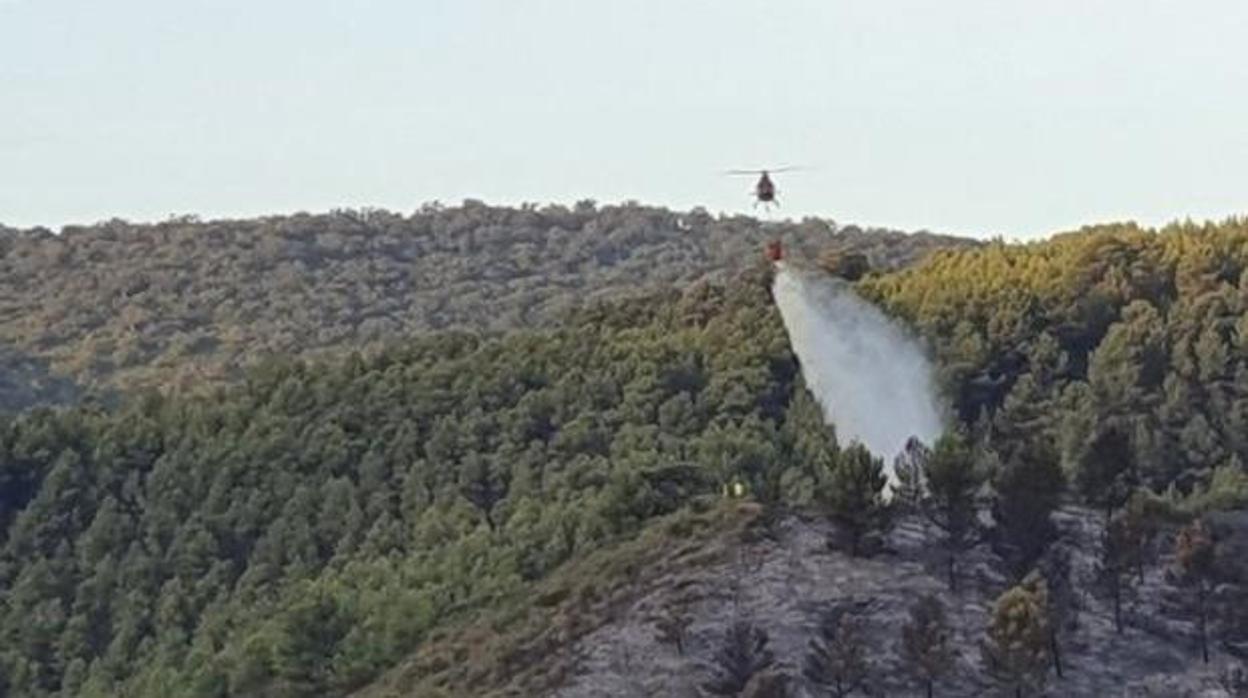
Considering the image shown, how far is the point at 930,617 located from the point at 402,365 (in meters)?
49.0

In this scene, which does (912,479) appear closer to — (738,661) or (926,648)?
(926,648)

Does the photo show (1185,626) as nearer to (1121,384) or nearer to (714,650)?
(714,650)

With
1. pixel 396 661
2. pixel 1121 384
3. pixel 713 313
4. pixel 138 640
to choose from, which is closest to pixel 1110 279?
pixel 1121 384

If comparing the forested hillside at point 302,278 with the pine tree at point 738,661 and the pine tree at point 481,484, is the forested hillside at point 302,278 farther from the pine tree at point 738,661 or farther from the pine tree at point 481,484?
the pine tree at point 738,661

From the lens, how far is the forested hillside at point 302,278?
160m

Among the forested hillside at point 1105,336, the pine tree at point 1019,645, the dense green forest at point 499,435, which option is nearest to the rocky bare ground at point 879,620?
the pine tree at point 1019,645

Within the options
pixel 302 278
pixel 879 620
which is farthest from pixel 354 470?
pixel 302 278

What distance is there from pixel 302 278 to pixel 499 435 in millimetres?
102943

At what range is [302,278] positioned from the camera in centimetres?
18000

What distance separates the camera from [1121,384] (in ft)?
247

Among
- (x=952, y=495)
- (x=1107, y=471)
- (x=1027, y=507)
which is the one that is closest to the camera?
(x=1027, y=507)

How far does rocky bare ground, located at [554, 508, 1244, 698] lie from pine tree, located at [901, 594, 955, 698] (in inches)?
9.4

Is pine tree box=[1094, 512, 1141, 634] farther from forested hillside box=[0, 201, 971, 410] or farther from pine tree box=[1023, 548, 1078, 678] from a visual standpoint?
forested hillside box=[0, 201, 971, 410]

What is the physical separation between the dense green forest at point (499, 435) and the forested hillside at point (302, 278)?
188 ft
